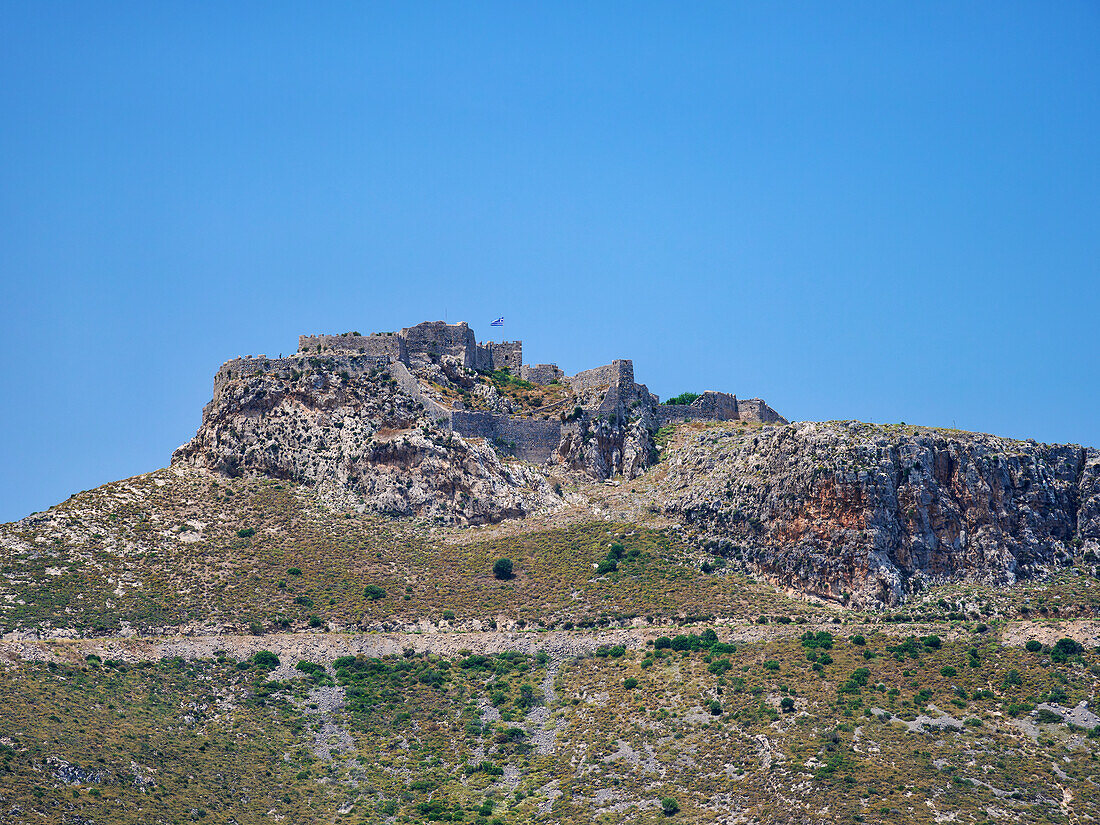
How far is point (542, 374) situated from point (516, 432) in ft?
37.3

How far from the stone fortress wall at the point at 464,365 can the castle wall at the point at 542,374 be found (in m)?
2.82

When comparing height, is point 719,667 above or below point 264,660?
below

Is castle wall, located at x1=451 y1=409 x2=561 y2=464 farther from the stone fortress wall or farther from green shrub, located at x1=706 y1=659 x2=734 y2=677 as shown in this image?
green shrub, located at x1=706 y1=659 x2=734 y2=677

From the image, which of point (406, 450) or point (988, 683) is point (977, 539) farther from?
point (406, 450)

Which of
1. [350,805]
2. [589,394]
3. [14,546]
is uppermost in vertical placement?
[589,394]

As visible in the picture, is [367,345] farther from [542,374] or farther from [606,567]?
[606,567]

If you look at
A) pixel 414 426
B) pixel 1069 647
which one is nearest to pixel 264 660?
pixel 414 426

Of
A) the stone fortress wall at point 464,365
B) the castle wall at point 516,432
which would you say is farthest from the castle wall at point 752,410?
the castle wall at point 516,432

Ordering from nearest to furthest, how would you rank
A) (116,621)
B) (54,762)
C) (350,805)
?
(54,762) → (350,805) → (116,621)

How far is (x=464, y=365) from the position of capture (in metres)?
128

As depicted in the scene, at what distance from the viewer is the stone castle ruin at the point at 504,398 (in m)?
122

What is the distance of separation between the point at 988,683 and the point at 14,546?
6183 cm

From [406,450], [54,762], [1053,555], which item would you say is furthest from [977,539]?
[54,762]

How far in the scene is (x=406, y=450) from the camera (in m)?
118
